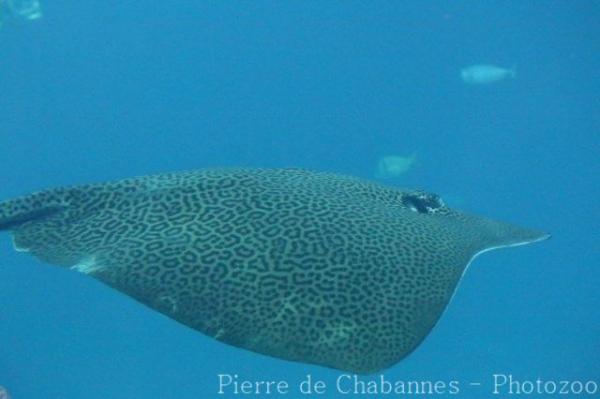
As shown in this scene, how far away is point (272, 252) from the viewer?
3143 mm

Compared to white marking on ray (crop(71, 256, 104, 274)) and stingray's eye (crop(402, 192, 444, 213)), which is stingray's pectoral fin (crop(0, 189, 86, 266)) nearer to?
white marking on ray (crop(71, 256, 104, 274))

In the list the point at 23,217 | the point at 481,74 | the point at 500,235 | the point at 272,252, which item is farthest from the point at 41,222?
the point at 481,74

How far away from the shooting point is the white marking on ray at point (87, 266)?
307 cm

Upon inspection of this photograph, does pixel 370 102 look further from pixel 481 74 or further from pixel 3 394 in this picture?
pixel 3 394

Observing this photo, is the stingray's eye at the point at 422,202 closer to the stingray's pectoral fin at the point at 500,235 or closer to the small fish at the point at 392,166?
the stingray's pectoral fin at the point at 500,235

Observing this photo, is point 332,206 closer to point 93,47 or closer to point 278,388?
point 278,388

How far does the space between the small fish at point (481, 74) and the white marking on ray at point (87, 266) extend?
29.1 feet

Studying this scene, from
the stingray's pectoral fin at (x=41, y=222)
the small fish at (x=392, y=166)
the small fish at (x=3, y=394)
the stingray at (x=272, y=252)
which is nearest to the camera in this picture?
the stingray at (x=272, y=252)

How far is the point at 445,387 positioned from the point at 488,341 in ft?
3.58

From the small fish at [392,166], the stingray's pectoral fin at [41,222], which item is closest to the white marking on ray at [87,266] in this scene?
the stingray's pectoral fin at [41,222]

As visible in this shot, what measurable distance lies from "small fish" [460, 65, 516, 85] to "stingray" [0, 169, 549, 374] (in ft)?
23.0

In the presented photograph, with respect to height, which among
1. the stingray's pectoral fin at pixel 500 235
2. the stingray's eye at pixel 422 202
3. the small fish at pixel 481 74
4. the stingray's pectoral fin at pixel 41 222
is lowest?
the stingray's pectoral fin at pixel 500 235

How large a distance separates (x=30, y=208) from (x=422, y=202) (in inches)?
104

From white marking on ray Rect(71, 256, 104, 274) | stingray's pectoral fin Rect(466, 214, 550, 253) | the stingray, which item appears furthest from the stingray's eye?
white marking on ray Rect(71, 256, 104, 274)
